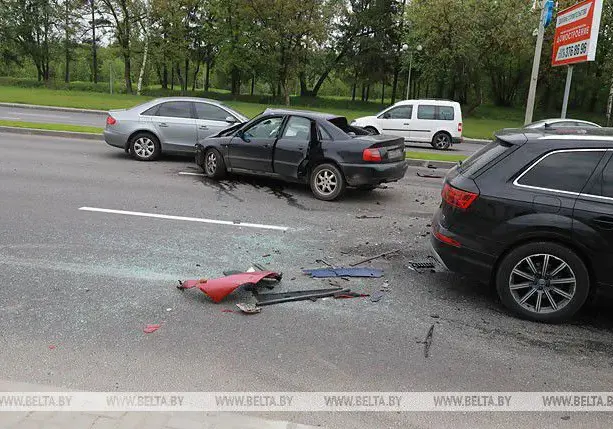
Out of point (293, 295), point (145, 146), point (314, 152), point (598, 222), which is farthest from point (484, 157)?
point (145, 146)

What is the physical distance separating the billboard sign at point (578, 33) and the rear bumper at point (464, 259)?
49.4ft

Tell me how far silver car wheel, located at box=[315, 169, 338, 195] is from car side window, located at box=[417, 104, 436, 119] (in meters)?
11.5

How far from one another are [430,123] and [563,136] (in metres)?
15.2

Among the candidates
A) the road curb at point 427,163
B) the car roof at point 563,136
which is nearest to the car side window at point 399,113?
the road curb at point 427,163

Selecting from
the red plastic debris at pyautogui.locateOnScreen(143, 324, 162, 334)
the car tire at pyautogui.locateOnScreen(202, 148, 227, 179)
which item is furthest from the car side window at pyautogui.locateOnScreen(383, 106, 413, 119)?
the red plastic debris at pyautogui.locateOnScreen(143, 324, 162, 334)

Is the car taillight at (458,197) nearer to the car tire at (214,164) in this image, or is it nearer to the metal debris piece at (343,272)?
the metal debris piece at (343,272)

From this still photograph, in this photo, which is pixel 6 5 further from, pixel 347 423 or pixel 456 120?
pixel 347 423

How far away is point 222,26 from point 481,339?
50049mm

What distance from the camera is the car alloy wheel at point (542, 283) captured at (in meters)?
4.45

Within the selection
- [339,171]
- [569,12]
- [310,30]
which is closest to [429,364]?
[339,171]

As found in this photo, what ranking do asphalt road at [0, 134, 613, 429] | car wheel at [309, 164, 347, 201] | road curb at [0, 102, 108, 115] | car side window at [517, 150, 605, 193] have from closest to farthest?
1. asphalt road at [0, 134, 613, 429]
2. car side window at [517, 150, 605, 193]
3. car wheel at [309, 164, 347, 201]
4. road curb at [0, 102, 108, 115]

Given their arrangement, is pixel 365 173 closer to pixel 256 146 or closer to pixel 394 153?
pixel 394 153

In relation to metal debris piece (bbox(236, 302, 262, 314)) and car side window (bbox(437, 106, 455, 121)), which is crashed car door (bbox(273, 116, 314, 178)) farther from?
car side window (bbox(437, 106, 455, 121))

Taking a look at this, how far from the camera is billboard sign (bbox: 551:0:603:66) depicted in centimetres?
1680
